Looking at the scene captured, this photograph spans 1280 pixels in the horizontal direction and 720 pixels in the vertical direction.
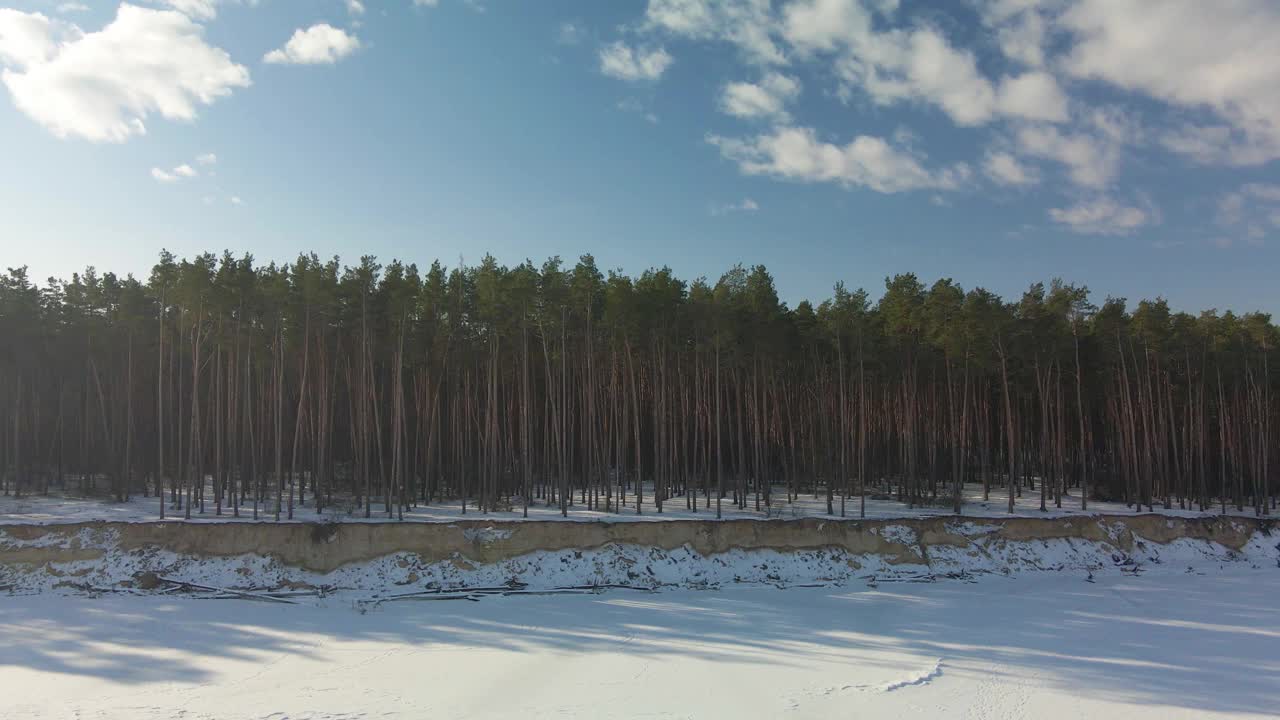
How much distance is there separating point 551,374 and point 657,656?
21448 millimetres

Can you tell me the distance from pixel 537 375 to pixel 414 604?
69.0 feet

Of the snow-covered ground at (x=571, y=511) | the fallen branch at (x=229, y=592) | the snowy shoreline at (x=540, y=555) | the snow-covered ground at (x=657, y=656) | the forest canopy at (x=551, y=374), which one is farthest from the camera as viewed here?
the forest canopy at (x=551, y=374)

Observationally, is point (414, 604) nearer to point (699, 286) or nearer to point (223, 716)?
point (223, 716)

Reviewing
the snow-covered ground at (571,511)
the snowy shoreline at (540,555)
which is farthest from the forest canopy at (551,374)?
the snowy shoreline at (540,555)

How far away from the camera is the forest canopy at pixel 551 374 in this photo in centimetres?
2894

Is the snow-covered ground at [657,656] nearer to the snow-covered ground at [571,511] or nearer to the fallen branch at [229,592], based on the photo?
the fallen branch at [229,592]

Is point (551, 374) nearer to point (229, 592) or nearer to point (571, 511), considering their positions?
point (571, 511)

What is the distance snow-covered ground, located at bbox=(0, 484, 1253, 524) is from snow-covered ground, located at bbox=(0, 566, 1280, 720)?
6405mm

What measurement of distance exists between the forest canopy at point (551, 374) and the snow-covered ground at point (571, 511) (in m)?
0.72

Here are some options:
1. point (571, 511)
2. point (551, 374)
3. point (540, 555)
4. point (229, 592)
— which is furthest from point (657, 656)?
point (551, 374)

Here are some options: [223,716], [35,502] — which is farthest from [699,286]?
[35,502]

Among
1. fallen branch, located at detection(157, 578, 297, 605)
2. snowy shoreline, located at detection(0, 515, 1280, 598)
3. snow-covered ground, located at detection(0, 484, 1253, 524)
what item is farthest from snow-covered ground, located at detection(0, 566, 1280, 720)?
snow-covered ground, located at detection(0, 484, 1253, 524)

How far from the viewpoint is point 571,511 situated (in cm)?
2808

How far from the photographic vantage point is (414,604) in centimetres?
1909
